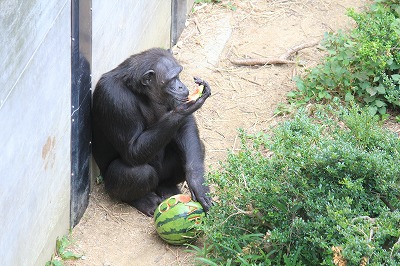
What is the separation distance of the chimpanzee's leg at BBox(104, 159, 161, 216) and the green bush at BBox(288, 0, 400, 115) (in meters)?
2.16

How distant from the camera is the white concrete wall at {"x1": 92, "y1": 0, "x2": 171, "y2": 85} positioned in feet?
22.9

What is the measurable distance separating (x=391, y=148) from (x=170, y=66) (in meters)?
2.06

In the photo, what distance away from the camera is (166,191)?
7.53 m

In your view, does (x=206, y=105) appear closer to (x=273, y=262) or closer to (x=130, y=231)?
(x=130, y=231)

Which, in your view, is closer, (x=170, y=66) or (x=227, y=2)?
(x=170, y=66)

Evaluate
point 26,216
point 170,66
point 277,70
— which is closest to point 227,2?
point 277,70

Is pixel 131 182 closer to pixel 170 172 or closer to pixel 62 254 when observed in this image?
pixel 170 172

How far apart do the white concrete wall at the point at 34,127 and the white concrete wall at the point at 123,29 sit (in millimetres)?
723

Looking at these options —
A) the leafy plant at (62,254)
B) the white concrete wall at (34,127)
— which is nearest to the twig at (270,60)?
the white concrete wall at (34,127)

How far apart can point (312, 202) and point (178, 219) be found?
1.31m

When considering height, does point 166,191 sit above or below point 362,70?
below

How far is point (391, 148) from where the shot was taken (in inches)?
233

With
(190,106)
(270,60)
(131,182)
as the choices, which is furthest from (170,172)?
(270,60)

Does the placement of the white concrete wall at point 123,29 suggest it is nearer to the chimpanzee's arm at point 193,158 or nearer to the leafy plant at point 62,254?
the chimpanzee's arm at point 193,158
